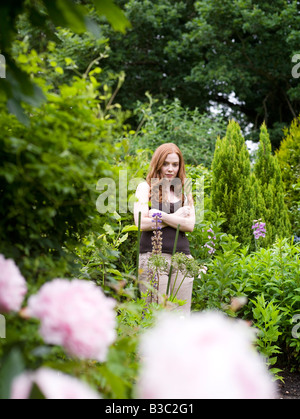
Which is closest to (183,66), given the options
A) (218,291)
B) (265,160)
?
(265,160)

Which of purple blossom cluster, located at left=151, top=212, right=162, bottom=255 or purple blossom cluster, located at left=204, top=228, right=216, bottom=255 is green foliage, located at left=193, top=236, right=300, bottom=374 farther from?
purple blossom cluster, located at left=151, top=212, right=162, bottom=255

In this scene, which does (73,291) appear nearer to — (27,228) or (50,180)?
(50,180)

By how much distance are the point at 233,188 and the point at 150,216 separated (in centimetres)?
316

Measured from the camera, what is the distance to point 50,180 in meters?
1.09

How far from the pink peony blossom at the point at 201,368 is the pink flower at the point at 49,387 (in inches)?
4.1

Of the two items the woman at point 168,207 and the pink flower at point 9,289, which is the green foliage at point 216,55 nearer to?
the woman at point 168,207

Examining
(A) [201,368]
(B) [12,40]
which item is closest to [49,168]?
(B) [12,40]

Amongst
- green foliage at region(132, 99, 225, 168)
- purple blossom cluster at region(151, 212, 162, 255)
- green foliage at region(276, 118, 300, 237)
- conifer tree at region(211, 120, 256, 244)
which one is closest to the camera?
purple blossom cluster at region(151, 212, 162, 255)

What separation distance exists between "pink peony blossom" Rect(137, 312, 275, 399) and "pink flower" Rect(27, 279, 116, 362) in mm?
120

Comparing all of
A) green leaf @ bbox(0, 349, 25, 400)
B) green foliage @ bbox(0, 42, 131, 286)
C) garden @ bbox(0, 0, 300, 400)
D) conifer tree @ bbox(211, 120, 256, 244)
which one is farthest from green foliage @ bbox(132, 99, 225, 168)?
green leaf @ bbox(0, 349, 25, 400)

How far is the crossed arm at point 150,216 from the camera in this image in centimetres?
309

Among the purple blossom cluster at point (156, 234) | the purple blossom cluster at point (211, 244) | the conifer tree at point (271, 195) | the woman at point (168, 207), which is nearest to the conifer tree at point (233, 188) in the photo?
the conifer tree at point (271, 195)

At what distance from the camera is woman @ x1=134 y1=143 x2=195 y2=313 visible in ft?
10.4
